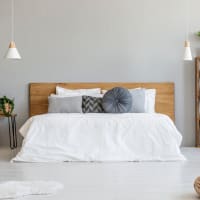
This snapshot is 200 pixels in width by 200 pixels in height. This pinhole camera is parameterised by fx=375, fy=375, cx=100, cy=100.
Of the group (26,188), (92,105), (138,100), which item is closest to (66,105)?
(92,105)

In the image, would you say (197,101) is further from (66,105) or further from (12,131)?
(12,131)

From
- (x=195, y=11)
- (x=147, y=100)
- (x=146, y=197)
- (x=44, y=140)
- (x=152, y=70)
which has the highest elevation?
(x=195, y=11)

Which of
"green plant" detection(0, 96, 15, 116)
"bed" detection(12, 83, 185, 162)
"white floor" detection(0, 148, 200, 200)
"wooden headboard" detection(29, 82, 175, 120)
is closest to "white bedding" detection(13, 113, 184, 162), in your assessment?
"bed" detection(12, 83, 185, 162)

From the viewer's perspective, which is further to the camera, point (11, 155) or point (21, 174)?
point (11, 155)

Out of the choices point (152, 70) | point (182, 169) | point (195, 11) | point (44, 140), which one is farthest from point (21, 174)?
point (195, 11)

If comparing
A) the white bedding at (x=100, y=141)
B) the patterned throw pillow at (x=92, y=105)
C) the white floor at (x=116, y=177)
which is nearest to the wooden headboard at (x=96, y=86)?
the patterned throw pillow at (x=92, y=105)

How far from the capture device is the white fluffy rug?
310 centimetres

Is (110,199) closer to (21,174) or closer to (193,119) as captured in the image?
(21,174)

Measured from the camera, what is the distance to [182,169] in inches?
161

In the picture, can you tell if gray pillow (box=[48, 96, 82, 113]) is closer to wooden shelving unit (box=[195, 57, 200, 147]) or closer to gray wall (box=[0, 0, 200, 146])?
gray wall (box=[0, 0, 200, 146])

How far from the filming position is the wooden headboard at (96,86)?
5707mm

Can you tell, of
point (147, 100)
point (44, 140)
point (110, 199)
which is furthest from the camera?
point (147, 100)

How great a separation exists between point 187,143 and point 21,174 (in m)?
2.86

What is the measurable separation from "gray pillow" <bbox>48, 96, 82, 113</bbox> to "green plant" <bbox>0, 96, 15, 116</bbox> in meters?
0.61
